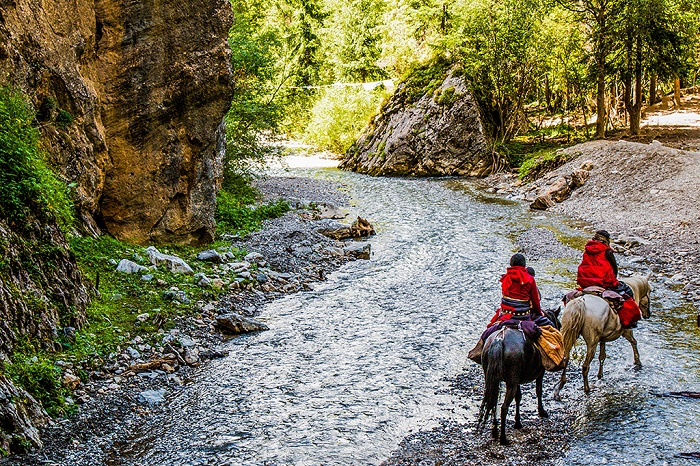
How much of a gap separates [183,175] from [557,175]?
2366 cm

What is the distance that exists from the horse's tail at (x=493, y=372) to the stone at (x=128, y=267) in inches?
374

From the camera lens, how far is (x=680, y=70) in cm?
3956

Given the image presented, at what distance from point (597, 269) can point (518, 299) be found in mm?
2516

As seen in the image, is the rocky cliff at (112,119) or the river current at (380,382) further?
the rocky cliff at (112,119)

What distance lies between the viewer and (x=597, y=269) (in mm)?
11430

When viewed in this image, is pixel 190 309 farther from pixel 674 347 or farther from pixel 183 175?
pixel 674 347

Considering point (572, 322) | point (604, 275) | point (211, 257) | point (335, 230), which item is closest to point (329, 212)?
point (335, 230)

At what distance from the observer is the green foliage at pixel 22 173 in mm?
11023

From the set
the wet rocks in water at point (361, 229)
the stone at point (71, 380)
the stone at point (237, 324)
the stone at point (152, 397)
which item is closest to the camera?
the stone at point (71, 380)

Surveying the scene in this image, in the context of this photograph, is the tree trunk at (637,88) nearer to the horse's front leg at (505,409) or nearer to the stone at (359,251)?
the stone at (359,251)

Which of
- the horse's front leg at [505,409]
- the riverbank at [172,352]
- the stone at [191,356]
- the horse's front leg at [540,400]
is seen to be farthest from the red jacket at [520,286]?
the stone at [191,356]

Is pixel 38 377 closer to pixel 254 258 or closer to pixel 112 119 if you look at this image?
pixel 112 119

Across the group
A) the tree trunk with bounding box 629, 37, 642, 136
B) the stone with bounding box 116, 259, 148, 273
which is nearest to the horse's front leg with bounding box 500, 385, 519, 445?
the stone with bounding box 116, 259, 148, 273

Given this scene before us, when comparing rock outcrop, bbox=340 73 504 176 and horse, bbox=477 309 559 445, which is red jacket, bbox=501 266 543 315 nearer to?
horse, bbox=477 309 559 445
